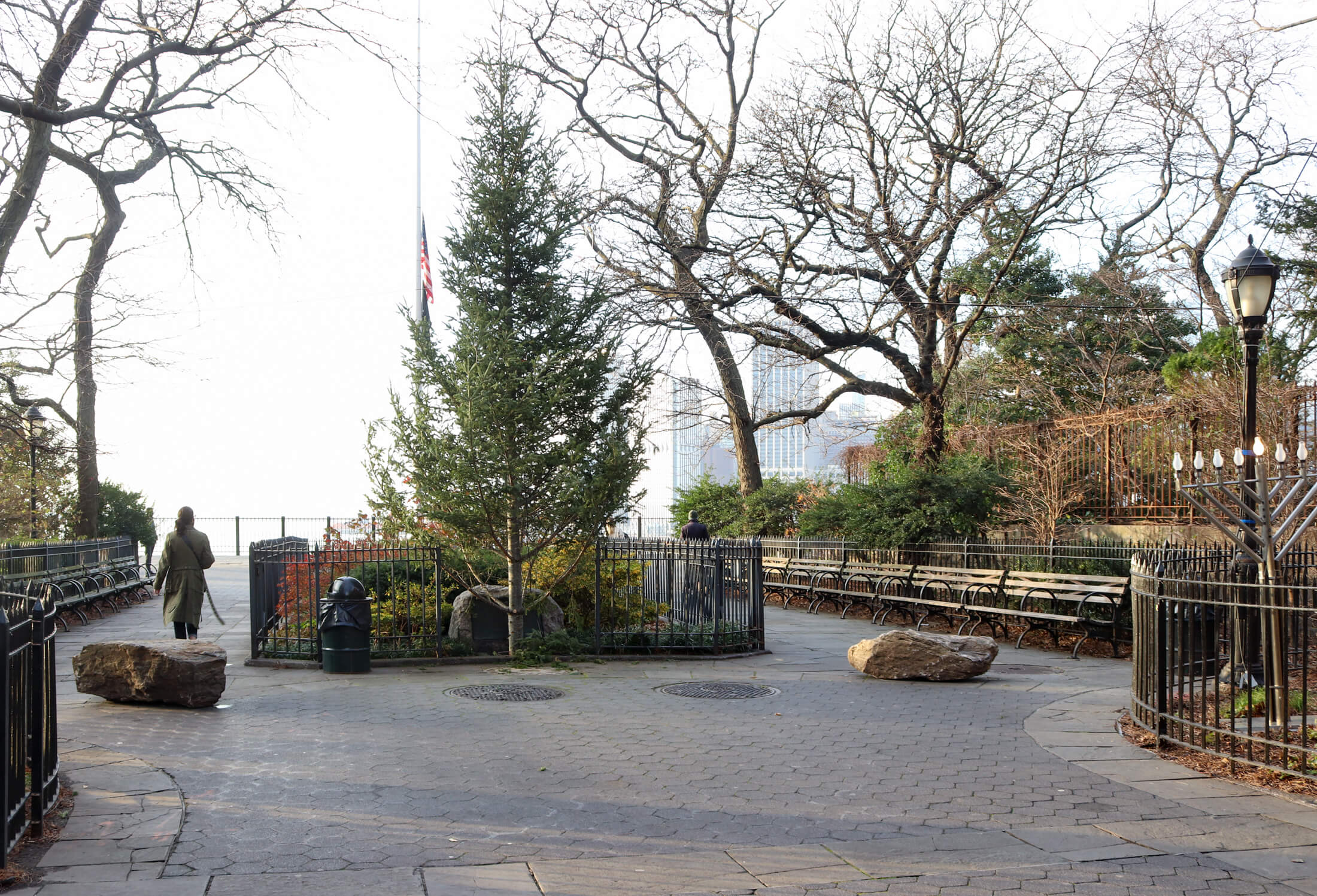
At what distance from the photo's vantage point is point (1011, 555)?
15.4m

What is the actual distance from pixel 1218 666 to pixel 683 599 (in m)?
7.35

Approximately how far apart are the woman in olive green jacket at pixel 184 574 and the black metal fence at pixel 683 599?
4689mm

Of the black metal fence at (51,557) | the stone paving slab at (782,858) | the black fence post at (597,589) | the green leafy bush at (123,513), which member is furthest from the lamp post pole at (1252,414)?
the green leafy bush at (123,513)

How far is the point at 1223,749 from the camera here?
22.2 feet

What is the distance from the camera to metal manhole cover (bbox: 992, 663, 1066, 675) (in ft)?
36.4

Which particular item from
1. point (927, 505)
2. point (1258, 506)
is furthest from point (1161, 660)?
point (927, 505)

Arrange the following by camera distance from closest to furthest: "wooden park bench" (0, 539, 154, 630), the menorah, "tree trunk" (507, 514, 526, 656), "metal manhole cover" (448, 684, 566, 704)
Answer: the menorah → "metal manhole cover" (448, 684, 566, 704) → "tree trunk" (507, 514, 526, 656) → "wooden park bench" (0, 539, 154, 630)

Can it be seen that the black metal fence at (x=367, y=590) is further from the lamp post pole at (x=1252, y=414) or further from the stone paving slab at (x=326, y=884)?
the lamp post pole at (x=1252, y=414)

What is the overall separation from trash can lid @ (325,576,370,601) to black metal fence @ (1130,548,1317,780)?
296 inches

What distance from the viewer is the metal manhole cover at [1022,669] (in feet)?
36.4

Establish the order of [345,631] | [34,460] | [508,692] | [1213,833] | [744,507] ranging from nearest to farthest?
1. [1213,833]
2. [508,692]
3. [345,631]
4. [34,460]
5. [744,507]

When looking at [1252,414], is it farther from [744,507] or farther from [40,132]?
[744,507]

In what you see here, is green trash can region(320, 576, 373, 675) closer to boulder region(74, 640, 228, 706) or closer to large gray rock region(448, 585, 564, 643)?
large gray rock region(448, 585, 564, 643)

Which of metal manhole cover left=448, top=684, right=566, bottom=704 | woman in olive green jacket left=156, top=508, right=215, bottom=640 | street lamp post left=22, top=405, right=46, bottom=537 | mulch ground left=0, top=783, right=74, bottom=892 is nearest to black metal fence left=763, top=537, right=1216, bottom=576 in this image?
metal manhole cover left=448, top=684, right=566, bottom=704
